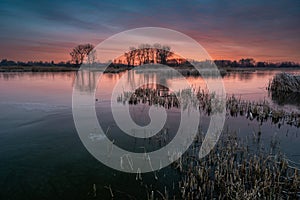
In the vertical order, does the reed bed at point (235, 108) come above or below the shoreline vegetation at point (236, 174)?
above

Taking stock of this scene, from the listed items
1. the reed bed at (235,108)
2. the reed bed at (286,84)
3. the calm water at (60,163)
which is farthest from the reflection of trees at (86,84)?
the reed bed at (286,84)

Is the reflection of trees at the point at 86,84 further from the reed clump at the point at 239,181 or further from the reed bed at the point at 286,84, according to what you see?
the reed bed at the point at 286,84

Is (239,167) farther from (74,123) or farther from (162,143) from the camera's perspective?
(74,123)

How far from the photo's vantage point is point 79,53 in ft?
247

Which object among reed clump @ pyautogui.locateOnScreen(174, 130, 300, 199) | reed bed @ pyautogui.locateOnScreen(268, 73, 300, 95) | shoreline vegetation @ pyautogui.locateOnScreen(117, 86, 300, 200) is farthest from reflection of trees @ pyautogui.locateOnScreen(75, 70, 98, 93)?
reed bed @ pyautogui.locateOnScreen(268, 73, 300, 95)

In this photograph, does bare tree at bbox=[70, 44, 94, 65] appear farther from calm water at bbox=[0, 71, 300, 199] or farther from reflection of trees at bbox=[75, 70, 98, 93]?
calm water at bbox=[0, 71, 300, 199]

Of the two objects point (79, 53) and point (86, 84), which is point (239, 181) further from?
point (79, 53)

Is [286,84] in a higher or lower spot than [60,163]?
higher

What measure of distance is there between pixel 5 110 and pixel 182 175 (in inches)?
451

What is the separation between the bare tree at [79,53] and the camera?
74062 millimetres

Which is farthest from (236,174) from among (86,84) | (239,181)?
(86,84)

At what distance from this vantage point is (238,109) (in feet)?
40.1

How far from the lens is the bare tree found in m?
74.1

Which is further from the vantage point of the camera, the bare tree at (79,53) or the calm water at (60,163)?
the bare tree at (79,53)
